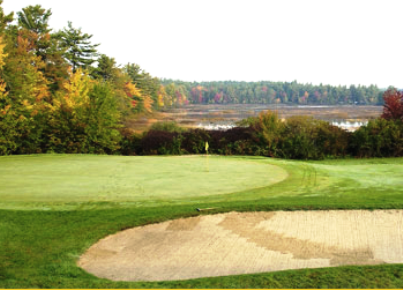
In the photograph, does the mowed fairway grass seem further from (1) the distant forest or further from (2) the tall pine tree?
(1) the distant forest

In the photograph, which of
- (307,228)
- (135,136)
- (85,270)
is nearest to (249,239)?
(307,228)

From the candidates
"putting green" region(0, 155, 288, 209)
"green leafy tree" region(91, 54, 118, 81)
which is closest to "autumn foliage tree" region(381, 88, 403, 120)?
"putting green" region(0, 155, 288, 209)

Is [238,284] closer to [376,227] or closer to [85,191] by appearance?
[376,227]

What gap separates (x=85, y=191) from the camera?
10469mm

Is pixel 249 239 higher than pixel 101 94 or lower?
lower

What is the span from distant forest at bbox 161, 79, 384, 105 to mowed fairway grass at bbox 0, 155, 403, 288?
9457 cm

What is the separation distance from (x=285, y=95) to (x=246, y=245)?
117 meters

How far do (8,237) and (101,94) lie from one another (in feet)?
59.2

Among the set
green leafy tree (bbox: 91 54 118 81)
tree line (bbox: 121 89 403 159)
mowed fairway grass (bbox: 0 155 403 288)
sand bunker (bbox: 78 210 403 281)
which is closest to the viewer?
mowed fairway grass (bbox: 0 155 403 288)

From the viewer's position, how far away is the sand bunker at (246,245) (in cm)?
645

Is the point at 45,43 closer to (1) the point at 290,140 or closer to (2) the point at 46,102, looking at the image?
(2) the point at 46,102

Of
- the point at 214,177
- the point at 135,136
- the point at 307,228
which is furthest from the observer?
the point at 135,136

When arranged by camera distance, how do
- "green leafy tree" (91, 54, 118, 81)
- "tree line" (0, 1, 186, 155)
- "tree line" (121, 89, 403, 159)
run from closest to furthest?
"tree line" (121, 89, 403, 159) < "tree line" (0, 1, 186, 155) < "green leafy tree" (91, 54, 118, 81)

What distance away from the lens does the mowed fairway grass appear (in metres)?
5.62
